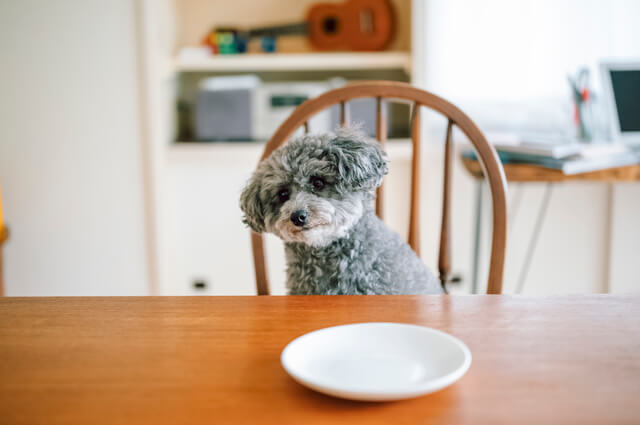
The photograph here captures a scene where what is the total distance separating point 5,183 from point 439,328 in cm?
214

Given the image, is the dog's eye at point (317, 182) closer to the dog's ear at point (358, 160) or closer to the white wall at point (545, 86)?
the dog's ear at point (358, 160)

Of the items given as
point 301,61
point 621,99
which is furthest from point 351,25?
point 621,99

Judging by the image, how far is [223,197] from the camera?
250 cm

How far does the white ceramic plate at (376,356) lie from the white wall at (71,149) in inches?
73.1

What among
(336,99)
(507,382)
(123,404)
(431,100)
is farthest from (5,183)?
(507,382)

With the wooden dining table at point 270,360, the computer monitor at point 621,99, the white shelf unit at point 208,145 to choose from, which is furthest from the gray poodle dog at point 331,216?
the computer monitor at point 621,99

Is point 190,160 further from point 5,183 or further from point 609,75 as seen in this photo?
point 609,75

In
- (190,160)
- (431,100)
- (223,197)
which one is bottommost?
(223,197)

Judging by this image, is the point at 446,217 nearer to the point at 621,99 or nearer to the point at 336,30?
the point at 621,99

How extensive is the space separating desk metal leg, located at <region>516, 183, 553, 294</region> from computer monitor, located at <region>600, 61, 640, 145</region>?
0.41m

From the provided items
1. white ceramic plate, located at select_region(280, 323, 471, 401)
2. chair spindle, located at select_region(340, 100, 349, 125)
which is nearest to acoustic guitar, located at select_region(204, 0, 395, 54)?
chair spindle, located at select_region(340, 100, 349, 125)

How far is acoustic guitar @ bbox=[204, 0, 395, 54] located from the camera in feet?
7.84

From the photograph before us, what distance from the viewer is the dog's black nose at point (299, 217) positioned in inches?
40.5

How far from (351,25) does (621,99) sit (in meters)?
1.08
